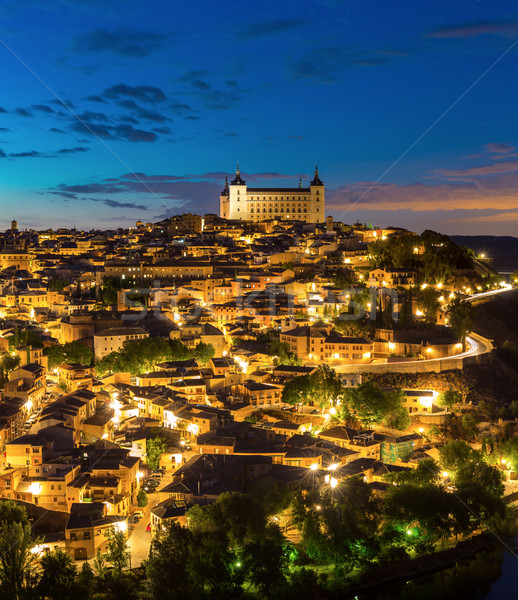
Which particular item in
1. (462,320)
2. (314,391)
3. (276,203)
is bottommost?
(314,391)

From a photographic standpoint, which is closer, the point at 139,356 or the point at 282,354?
the point at 282,354

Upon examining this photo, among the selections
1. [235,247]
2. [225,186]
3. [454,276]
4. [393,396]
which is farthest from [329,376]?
[225,186]

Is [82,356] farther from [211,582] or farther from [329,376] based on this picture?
[211,582]

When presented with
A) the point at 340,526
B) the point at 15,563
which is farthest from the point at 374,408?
the point at 15,563

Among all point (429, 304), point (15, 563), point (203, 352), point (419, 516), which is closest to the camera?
point (15, 563)

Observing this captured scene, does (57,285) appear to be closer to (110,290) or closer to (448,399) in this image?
(110,290)

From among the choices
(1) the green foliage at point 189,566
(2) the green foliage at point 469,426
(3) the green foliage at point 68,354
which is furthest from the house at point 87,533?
(2) the green foliage at point 469,426

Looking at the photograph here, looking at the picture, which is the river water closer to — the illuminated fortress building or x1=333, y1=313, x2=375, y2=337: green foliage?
x1=333, y1=313, x2=375, y2=337: green foliage

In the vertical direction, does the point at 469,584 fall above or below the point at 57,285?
below
